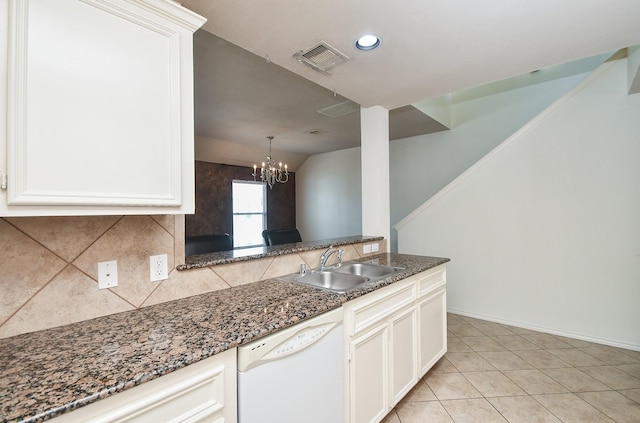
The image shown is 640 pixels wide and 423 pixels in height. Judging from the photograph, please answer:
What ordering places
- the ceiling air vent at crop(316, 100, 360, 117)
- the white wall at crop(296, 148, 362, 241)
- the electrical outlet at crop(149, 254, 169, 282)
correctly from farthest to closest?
the white wall at crop(296, 148, 362, 241), the ceiling air vent at crop(316, 100, 360, 117), the electrical outlet at crop(149, 254, 169, 282)

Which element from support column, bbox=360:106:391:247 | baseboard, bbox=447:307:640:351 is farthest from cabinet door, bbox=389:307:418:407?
baseboard, bbox=447:307:640:351

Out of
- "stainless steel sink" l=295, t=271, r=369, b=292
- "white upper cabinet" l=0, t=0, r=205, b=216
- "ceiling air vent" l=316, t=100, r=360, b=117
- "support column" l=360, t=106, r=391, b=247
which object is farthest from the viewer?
"ceiling air vent" l=316, t=100, r=360, b=117

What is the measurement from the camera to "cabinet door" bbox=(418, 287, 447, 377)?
6.88 feet

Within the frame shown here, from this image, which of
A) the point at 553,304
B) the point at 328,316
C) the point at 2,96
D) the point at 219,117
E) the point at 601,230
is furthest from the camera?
the point at 219,117

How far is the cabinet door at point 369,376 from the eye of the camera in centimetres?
147

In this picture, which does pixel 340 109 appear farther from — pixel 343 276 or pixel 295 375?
pixel 295 375

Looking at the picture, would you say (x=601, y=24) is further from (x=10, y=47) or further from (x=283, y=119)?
(x=283, y=119)

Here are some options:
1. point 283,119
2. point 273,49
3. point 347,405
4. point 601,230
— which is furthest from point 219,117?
point 601,230

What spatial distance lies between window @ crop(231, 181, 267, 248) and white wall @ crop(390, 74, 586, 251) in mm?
2988

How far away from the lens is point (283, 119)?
13.3ft

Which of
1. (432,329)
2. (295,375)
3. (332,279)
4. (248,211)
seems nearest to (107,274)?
(295,375)

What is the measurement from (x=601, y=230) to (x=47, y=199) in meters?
4.01

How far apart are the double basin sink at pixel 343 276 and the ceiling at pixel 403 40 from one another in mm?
1442

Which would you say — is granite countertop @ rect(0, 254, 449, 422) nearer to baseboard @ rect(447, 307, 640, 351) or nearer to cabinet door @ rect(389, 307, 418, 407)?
cabinet door @ rect(389, 307, 418, 407)
